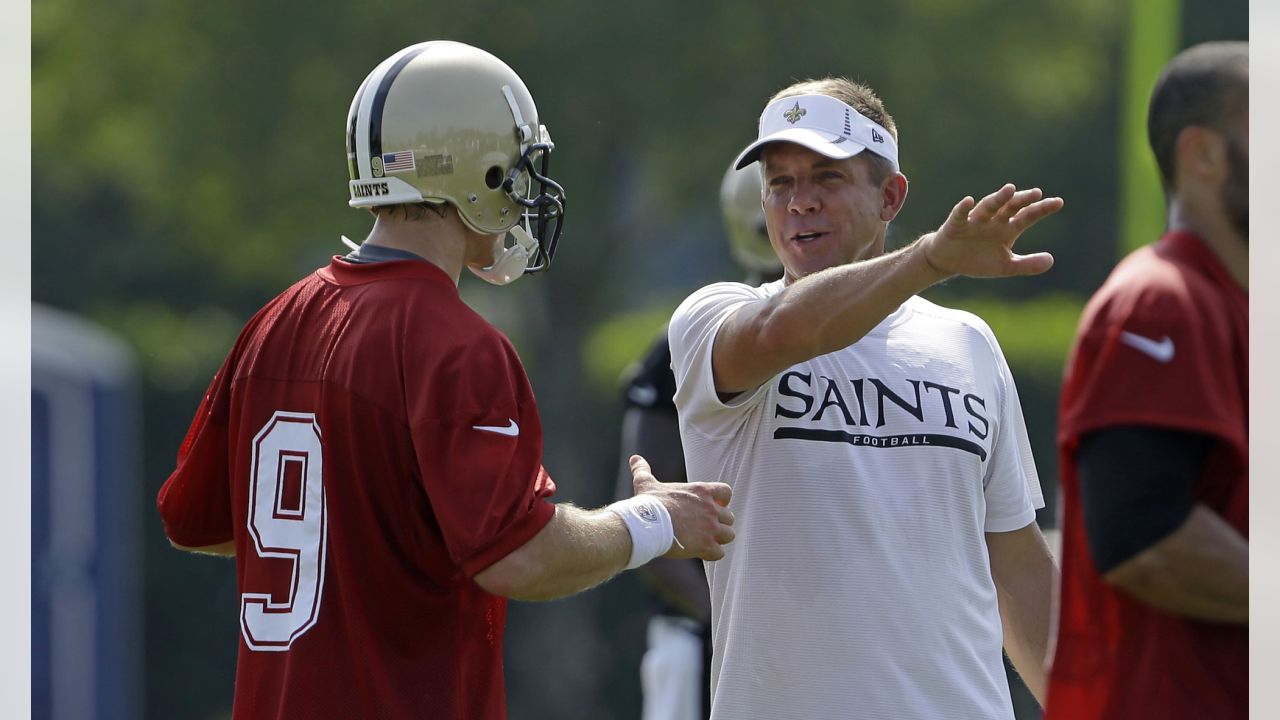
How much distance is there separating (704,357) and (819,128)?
635mm

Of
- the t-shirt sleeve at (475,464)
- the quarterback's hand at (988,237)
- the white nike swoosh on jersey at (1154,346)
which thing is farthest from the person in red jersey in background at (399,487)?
the white nike swoosh on jersey at (1154,346)

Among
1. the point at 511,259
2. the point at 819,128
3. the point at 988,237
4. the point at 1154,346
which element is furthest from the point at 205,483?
the point at 1154,346

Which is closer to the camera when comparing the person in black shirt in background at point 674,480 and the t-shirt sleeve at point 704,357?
the t-shirt sleeve at point 704,357

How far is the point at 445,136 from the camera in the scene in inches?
128

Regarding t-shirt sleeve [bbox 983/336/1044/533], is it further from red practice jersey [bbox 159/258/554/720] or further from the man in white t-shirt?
red practice jersey [bbox 159/258/554/720]

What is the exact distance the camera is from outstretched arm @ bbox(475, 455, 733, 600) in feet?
9.53

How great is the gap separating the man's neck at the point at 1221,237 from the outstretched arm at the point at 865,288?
0.46 meters

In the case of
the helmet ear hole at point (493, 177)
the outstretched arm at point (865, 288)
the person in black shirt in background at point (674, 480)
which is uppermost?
the helmet ear hole at point (493, 177)

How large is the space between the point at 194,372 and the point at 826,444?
29.8ft

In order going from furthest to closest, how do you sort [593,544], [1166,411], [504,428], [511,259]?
[511,259], [593,544], [504,428], [1166,411]

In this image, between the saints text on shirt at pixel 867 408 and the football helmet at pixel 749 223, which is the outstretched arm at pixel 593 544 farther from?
the football helmet at pixel 749 223

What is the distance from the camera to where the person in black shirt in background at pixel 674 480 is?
5.23 m

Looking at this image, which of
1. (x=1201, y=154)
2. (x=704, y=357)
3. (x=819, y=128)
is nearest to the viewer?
(x=1201, y=154)

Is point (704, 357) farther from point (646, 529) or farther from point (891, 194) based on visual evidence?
point (891, 194)
